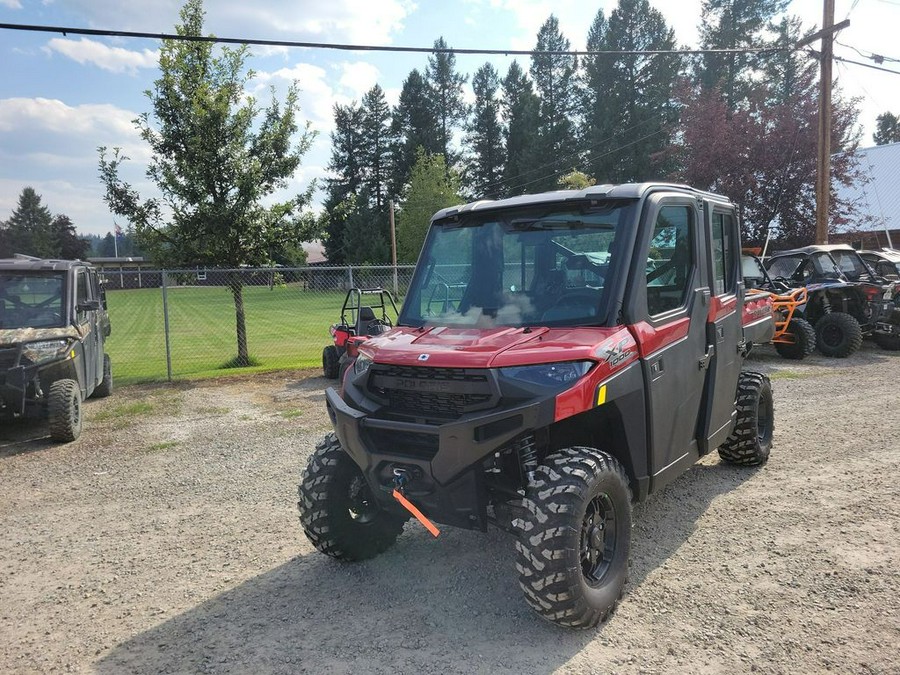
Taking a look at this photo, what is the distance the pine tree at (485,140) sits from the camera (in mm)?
65250

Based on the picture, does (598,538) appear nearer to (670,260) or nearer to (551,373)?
(551,373)

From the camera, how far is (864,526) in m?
4.71

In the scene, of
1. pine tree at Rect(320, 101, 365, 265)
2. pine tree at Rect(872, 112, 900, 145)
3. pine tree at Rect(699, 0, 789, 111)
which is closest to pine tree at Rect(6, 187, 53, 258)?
pine tree at Rect(320, 101, 365, 265)

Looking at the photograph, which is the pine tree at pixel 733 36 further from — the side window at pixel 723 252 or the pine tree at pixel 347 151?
the side window at pixel 723 252

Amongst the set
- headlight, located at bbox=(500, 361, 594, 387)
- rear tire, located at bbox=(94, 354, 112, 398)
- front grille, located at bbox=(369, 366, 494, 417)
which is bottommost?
rear tire, located at bbox=(94, 354, 112, 398)

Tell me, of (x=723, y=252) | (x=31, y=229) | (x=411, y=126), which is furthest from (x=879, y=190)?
(x=31, y=229)

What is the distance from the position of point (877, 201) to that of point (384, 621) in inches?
1211

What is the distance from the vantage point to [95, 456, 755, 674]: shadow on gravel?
129 inches

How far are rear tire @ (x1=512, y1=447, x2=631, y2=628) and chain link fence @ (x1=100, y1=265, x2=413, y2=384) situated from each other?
872 centimetres

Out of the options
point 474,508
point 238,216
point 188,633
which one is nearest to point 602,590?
point 474,508

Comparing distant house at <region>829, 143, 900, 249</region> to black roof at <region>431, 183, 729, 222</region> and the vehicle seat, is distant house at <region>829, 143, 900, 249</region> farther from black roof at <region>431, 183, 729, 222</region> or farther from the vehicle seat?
black roof at <region>431, 183, 729, 222</region>

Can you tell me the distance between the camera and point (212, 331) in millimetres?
21609

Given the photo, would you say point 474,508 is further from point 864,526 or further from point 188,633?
point 864,526

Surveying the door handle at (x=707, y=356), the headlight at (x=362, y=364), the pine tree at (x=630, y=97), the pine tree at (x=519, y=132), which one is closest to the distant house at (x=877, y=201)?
the pine tree at (x=630, y=97)
